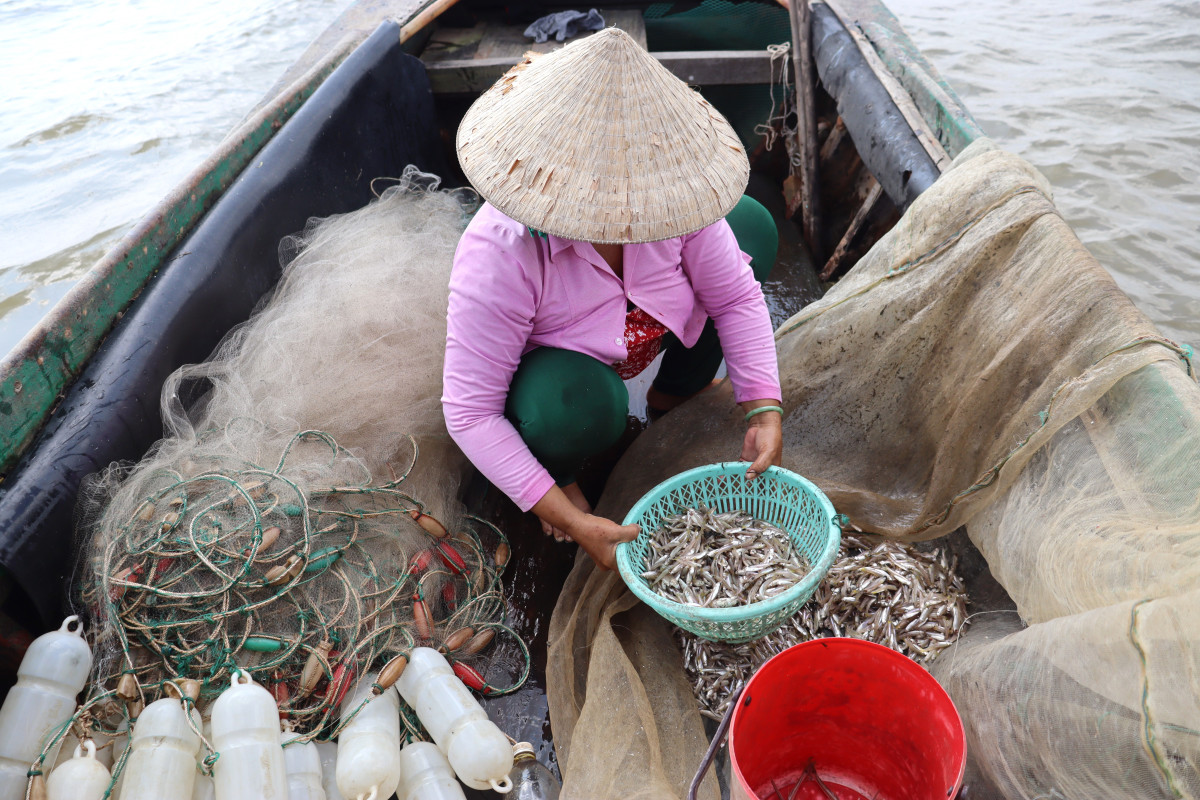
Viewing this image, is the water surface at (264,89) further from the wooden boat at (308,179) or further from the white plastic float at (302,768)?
the white plastic float at (302,768)

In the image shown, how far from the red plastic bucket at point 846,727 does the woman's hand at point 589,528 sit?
571 millimetres

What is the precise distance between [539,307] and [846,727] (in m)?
1.42

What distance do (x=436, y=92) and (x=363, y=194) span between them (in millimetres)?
1168

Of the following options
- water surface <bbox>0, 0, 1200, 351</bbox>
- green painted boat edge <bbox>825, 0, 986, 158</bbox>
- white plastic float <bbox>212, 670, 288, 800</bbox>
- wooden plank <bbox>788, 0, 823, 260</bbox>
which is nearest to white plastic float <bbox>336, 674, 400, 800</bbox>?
white plastic float <bbox>212, 670, 288, 800</bbox>

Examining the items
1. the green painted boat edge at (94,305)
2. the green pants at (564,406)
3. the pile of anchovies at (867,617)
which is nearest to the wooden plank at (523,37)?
the green painted boat edge at (94,305)

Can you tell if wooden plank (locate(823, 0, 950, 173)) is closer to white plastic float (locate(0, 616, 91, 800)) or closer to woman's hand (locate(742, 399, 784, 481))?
woman's hand (locate(742, 399, 784, 481))

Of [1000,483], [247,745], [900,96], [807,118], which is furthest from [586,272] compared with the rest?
[807,118]

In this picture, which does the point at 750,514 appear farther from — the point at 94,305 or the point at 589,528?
the point at 94,305

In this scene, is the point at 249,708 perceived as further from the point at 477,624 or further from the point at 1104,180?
the point at 1104,180

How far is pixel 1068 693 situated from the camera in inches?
56.5

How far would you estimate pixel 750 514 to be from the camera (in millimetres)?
2404

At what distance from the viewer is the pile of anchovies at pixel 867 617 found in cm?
214

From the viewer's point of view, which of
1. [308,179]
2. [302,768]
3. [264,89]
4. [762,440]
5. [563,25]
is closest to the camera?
[302,768]

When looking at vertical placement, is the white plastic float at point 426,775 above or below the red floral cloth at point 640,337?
below
